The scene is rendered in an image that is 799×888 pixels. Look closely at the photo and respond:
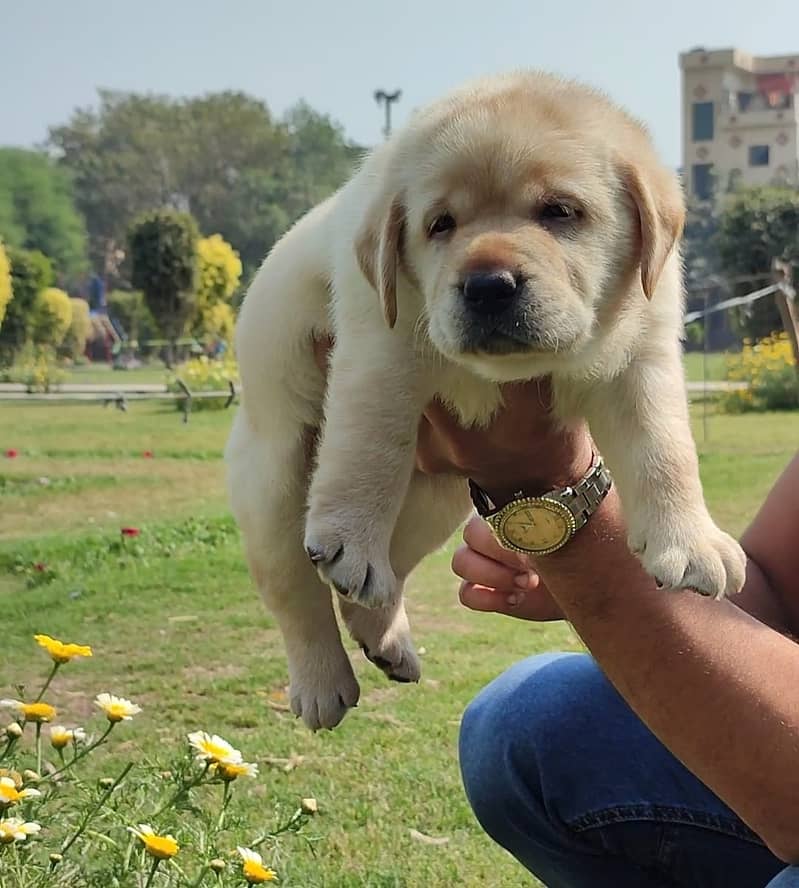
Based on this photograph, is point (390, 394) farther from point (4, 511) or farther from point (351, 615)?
point (4, 511)

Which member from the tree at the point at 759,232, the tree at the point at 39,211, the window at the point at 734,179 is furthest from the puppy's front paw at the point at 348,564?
the window at the point at 734,179

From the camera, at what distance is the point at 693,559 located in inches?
63.8

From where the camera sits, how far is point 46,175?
37.4m

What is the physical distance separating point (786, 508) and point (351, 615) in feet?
2.62

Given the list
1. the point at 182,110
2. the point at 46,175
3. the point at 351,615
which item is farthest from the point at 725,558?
the point at 182,110

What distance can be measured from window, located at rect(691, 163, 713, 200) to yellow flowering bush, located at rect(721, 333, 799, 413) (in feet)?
103

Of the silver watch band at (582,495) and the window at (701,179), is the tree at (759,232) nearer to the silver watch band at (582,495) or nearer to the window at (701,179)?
the window at (701,179)

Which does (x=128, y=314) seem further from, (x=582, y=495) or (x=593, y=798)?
(x=582, y=495)

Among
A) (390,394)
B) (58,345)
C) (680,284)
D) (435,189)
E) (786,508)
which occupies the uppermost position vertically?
(435,189)

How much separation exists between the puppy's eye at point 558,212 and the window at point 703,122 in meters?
49.5

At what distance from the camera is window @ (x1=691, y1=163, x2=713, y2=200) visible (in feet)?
145

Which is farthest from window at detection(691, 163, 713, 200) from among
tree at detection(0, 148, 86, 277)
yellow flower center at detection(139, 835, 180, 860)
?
yellow flower center at detection(139, 835, 180, 860)

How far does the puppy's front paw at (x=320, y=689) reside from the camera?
218cm

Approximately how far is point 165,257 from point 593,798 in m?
19.8
